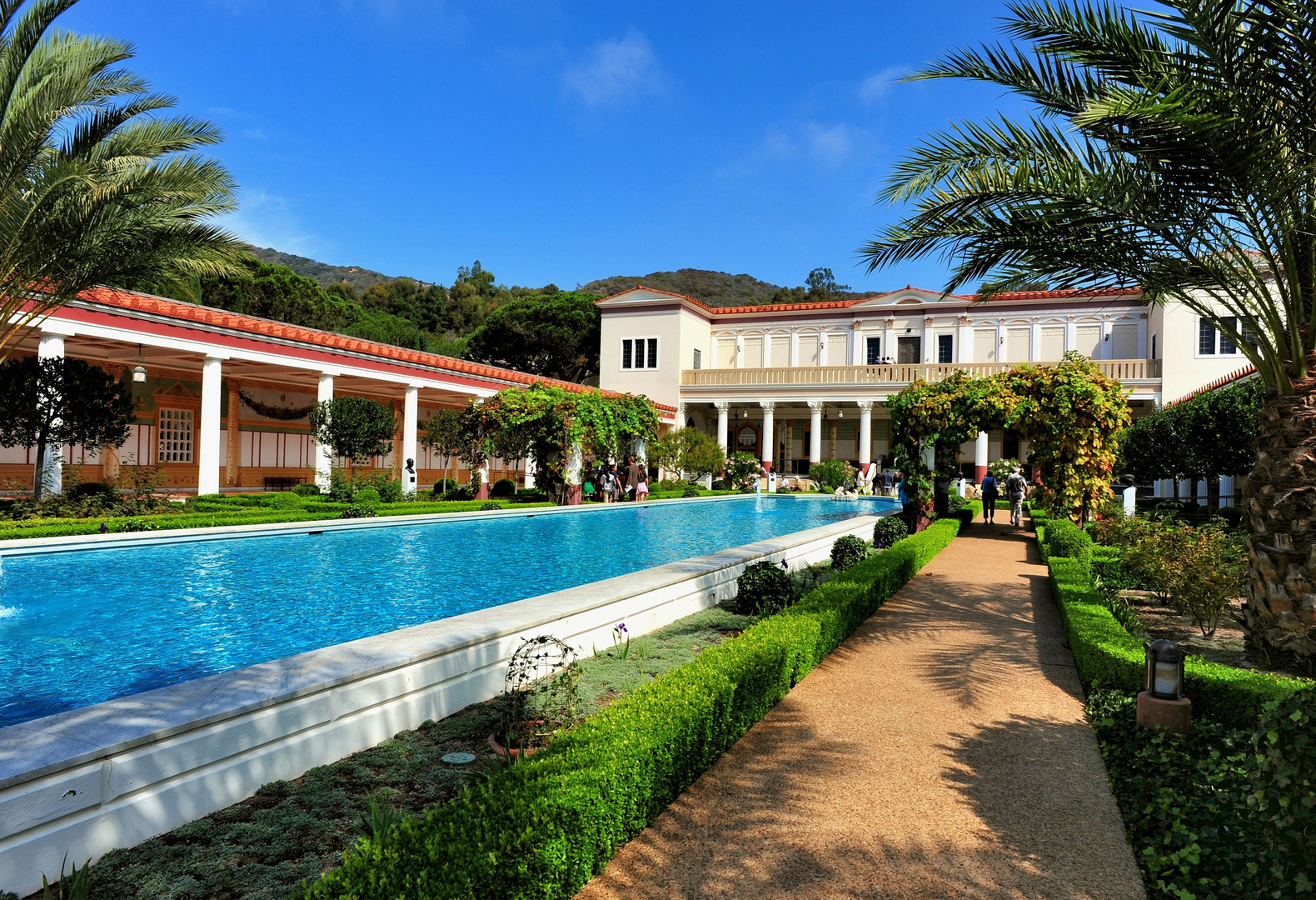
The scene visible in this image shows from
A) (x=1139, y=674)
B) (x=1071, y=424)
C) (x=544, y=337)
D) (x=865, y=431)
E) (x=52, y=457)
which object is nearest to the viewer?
(x=1139, y=674)

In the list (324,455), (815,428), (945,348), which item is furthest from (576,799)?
(945,348)

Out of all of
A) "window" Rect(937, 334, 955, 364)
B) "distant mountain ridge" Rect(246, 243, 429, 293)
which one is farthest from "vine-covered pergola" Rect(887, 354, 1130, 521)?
"distant mountain ridge" Rect(246, 243, 429, 293)

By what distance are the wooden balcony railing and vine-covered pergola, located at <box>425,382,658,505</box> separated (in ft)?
44.9

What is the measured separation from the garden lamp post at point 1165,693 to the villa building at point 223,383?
16797 mm

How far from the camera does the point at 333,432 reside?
690 inches

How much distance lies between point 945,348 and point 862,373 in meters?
4.97

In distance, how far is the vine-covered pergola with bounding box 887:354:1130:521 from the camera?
578 inches

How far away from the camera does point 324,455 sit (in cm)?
1839

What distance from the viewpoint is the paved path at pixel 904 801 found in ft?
10.1

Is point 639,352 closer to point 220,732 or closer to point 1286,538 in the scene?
point 1286,538

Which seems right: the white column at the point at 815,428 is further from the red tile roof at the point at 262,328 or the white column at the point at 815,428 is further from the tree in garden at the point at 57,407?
the tree in garden at the point at 57,407

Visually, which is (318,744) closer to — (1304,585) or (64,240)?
(1304,585)

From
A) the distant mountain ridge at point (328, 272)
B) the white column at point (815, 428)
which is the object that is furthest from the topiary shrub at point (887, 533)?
the distant mountain ridge at point (328, 272)

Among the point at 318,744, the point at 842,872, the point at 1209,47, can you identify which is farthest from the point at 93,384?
the point at 1209,47
